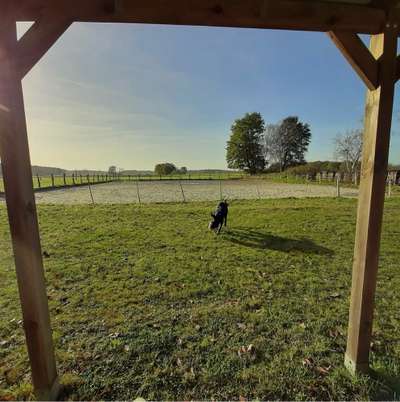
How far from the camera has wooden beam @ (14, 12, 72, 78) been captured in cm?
140

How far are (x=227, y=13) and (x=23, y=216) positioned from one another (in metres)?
1.89

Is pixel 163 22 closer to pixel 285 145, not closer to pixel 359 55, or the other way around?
pixel 359 55

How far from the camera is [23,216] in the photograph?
1476 mm

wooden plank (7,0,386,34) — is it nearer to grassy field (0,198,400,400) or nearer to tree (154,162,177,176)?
grassy field (0,198,400,400)

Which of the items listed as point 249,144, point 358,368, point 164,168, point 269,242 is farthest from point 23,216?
point 164,168

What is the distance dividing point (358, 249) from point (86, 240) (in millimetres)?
5244

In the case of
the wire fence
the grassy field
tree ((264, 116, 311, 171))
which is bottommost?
the grassy field

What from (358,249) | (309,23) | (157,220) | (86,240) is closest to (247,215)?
(157,220)

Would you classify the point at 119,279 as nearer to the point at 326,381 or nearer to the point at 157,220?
the point at 326,381

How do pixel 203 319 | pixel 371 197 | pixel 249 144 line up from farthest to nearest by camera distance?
pixel 249 144 < pixel 203 319 < pixel 371 197

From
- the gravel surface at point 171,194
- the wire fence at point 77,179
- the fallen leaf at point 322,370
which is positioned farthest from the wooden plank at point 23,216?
the wire fence at point 77,179

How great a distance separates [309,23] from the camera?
1.57 metres

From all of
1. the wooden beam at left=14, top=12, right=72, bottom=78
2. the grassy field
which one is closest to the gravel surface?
the grassy field

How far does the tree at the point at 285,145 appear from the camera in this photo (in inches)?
1941
